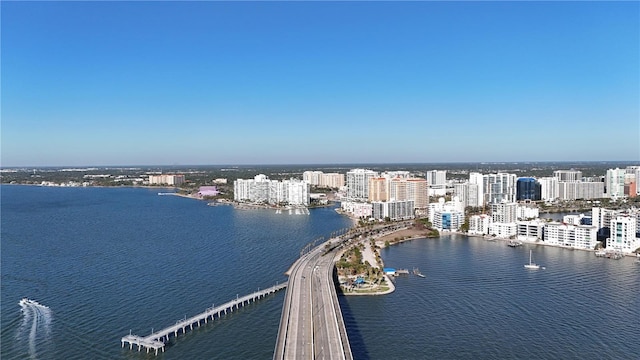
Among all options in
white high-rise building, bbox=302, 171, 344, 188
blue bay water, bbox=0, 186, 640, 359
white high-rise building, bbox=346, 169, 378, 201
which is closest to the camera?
blue bay water, bbox=0, 186, 640, 359

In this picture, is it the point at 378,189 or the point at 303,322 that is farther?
the point at 378,189

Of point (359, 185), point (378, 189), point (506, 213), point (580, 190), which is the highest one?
point (359, 185)

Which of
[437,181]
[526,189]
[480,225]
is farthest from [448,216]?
[437,181]

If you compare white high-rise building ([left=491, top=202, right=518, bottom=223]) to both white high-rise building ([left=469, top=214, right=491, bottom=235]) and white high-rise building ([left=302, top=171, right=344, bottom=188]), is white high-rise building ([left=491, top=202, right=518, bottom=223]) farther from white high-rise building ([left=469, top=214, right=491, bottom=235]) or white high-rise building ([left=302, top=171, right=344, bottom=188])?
white high-rise building ([left=302, top=171, right=344, bottom=188])

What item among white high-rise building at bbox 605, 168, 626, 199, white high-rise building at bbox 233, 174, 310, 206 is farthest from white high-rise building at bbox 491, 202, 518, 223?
white high-rise building at bbox 233, 174, 310, 206

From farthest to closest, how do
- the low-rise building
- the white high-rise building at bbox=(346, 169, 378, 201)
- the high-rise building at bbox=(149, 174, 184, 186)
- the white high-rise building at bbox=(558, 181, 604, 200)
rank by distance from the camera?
1. the high-rise building at bbox=(149, 174, 184, 186)
2. the white high-rise building at bbox=(346, 169, 378, 201)
3. the white high-rise building at bbox=(558, 181, 604, 200)
4. the low-rise building

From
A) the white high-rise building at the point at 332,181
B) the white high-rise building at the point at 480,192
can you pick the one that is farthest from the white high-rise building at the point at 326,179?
the white high-rise building at the point at 480,192

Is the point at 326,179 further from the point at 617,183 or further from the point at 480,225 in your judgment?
the point at 480,225
